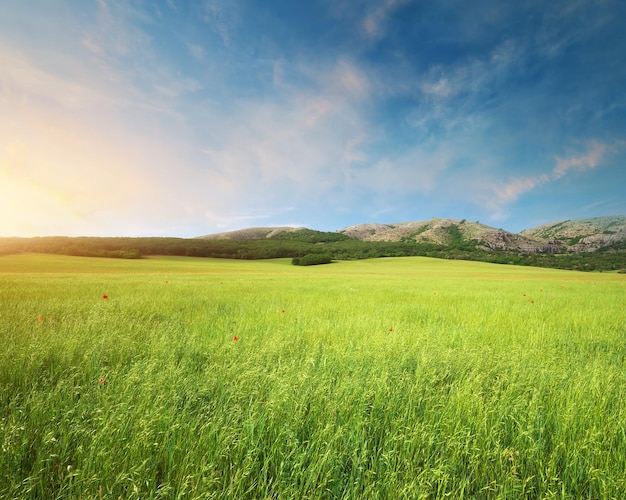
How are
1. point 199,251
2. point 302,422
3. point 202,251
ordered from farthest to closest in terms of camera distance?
1. point 202,251
2. point 199,251
3. point 302,422

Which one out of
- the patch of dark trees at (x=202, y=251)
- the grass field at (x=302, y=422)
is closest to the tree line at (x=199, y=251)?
the patch of dark trees at (x=202, y=251)

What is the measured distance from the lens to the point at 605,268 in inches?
3477

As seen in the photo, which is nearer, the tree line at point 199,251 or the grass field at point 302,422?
the grass field at point 302,422

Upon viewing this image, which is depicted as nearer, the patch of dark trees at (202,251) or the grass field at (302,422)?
the grass field at (302,422)

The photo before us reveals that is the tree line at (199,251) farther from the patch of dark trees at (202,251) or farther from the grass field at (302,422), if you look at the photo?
the grass field at (302,422)

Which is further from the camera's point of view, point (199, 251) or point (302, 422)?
point (199, 251)

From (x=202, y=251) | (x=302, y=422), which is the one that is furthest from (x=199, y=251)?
(x=302, y=422)

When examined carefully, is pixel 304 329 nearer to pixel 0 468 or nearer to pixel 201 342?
pixel 201 342

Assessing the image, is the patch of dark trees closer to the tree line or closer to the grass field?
the tree line

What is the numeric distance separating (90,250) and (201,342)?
87429mm

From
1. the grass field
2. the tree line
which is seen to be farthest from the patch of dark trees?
the grass field

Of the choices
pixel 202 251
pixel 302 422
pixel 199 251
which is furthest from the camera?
pixel 202 251

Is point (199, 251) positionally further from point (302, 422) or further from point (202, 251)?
point (302, 422)

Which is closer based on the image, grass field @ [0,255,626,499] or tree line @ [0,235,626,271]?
grass field @ [0,255,626,499]
